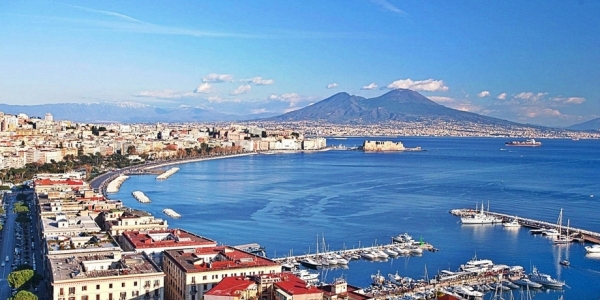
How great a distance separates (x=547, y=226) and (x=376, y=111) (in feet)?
485

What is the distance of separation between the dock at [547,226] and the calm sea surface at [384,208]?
469 mm

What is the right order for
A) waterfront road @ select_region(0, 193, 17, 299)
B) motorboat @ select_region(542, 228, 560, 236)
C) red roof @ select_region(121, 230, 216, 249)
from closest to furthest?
red roof @ select_region(121, 230, 216, 249)
waterfront road @ select_region(0, 193, 17, 299)
motorboat @ select_region(542, 228, 560, 236)

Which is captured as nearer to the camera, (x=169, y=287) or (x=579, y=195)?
(x=169, y=287)

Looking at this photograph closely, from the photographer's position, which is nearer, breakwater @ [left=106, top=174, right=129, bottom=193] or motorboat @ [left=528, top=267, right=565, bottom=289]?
motorboat @ [left=528, top=267, right=565, bottom=289]

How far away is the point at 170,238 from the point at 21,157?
75.2ft

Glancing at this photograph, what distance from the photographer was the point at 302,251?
1500 cm

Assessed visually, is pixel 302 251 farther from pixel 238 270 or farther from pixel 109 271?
pixel 109 271

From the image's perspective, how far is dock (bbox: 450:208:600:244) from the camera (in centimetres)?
1708

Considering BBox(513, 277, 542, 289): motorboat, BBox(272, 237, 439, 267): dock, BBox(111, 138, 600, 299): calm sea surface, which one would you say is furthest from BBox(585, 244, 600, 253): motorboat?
BBox(513, 277, 542, 289): motorboat

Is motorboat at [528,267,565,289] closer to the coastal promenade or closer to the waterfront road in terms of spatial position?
the waterfront road

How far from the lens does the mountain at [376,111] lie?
154750 mm

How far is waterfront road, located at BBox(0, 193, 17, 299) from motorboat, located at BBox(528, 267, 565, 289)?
9.47 meters

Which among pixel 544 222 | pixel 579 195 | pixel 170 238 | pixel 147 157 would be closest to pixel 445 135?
pixel 147 157

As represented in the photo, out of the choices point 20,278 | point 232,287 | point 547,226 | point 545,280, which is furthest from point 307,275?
point 547,226
